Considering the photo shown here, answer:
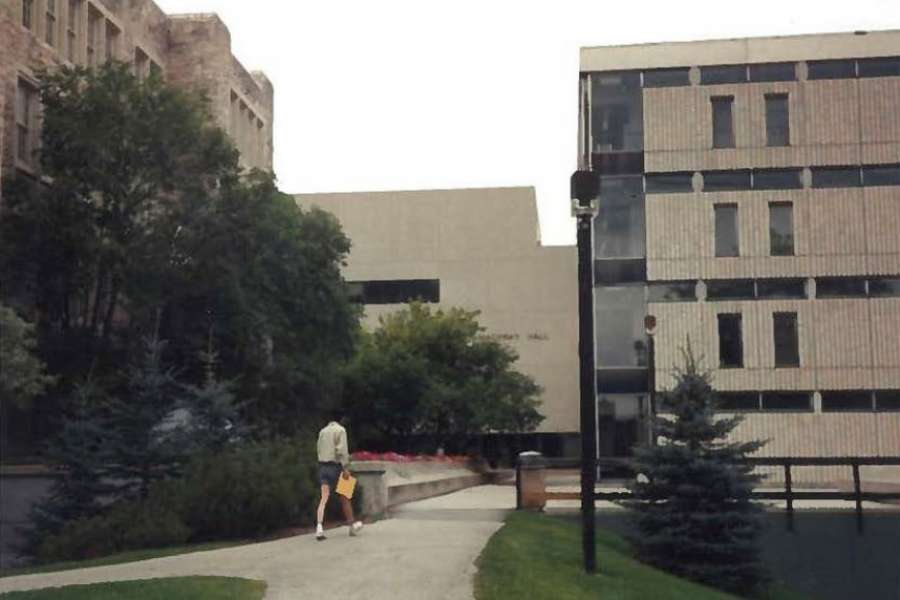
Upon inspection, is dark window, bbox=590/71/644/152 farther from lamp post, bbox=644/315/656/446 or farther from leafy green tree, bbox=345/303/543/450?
leafy green tree, bbox=345/303/543/450

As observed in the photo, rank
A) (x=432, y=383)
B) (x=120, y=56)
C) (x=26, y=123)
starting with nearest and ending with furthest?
(x=26, y=123), (x=120, y=56), (x=432, y=383)

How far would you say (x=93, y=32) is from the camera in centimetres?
3338

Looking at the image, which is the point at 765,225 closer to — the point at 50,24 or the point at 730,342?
the point at 730,342

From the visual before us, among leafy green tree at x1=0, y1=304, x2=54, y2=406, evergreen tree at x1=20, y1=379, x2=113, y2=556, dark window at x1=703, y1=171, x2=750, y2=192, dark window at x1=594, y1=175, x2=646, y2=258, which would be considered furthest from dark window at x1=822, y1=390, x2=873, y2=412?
leafy green tree at x1=0, y1=304, x2=54, y2=406

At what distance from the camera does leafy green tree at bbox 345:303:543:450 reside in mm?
40312

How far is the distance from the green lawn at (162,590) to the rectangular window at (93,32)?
2448 centimetres

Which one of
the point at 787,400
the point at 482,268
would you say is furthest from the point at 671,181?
the point at 482,268

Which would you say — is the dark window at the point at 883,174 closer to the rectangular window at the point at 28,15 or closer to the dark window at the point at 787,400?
the dark window at the point at 787,400

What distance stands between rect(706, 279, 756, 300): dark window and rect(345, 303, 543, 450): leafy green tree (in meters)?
9.84

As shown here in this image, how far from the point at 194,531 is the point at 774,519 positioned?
10.0 metres

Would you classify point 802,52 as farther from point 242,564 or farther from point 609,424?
point 242,564

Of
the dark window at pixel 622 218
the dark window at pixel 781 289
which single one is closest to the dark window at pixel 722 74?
the dark window at pixel 622 218

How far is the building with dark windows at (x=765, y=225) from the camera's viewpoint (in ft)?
126

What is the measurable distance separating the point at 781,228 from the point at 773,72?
558cm
